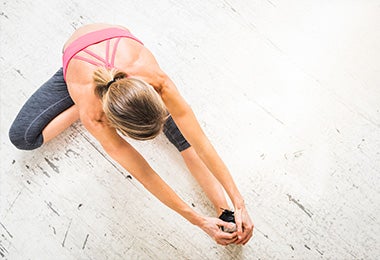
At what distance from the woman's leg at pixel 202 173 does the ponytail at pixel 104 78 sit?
1.75 ft

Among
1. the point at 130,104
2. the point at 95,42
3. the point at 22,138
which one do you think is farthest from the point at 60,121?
the point at 130,104

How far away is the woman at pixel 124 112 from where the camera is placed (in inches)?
41.9

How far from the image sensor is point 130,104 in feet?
3.36

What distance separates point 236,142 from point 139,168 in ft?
1.83

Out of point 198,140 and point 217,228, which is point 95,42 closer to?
point 198,140

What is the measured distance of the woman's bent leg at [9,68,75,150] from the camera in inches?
63.3

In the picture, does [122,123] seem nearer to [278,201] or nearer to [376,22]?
[278,201]

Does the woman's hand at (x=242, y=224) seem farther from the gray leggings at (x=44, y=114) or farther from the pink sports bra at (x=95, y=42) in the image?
the pink sports bra at (x=95, y=42)

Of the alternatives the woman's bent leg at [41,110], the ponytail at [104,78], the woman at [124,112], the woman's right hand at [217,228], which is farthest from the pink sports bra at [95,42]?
the woman's right hand at [217,228]

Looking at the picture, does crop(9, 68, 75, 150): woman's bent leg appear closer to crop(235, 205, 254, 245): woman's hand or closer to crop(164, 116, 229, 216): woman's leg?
crop(164, 116, 229, 216): woman's leg

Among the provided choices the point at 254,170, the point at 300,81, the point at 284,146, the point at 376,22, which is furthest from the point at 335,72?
the point at 254,170

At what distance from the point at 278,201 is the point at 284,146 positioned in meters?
0.26

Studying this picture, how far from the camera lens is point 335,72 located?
174cm

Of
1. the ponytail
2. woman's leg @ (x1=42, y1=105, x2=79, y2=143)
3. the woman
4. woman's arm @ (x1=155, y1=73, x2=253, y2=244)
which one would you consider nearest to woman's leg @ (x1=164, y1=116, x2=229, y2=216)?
the woman
